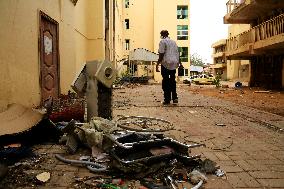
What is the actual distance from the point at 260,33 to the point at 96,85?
15294 mm

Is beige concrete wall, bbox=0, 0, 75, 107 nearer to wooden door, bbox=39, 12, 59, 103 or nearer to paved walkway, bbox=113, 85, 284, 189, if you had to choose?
wooden door, bbox=39, 12, 59, 103

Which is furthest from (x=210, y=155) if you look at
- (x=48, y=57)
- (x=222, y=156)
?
(x=48, y=57)

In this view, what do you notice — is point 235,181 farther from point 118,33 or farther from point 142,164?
point 118,33

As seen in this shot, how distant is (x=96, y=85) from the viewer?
16.6 feet

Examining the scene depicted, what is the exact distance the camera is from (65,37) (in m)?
10.0

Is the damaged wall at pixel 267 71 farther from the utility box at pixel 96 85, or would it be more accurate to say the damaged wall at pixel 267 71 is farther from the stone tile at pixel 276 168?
the stone tile at pixel 276 168

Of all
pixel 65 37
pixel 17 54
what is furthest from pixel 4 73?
pixel 65 37

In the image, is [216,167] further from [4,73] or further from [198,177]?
[4,73]

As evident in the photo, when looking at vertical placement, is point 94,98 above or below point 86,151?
above

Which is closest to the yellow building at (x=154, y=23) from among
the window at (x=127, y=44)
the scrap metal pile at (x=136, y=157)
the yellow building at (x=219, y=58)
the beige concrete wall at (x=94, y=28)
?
the window at (x=127, y=44)

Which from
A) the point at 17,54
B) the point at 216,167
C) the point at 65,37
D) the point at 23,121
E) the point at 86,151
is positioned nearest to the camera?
the point at 216,167

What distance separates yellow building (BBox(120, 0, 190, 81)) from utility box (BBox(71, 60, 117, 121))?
35071 millimetres

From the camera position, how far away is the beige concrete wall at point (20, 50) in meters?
5.33

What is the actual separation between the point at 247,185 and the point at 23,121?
2.78 m
